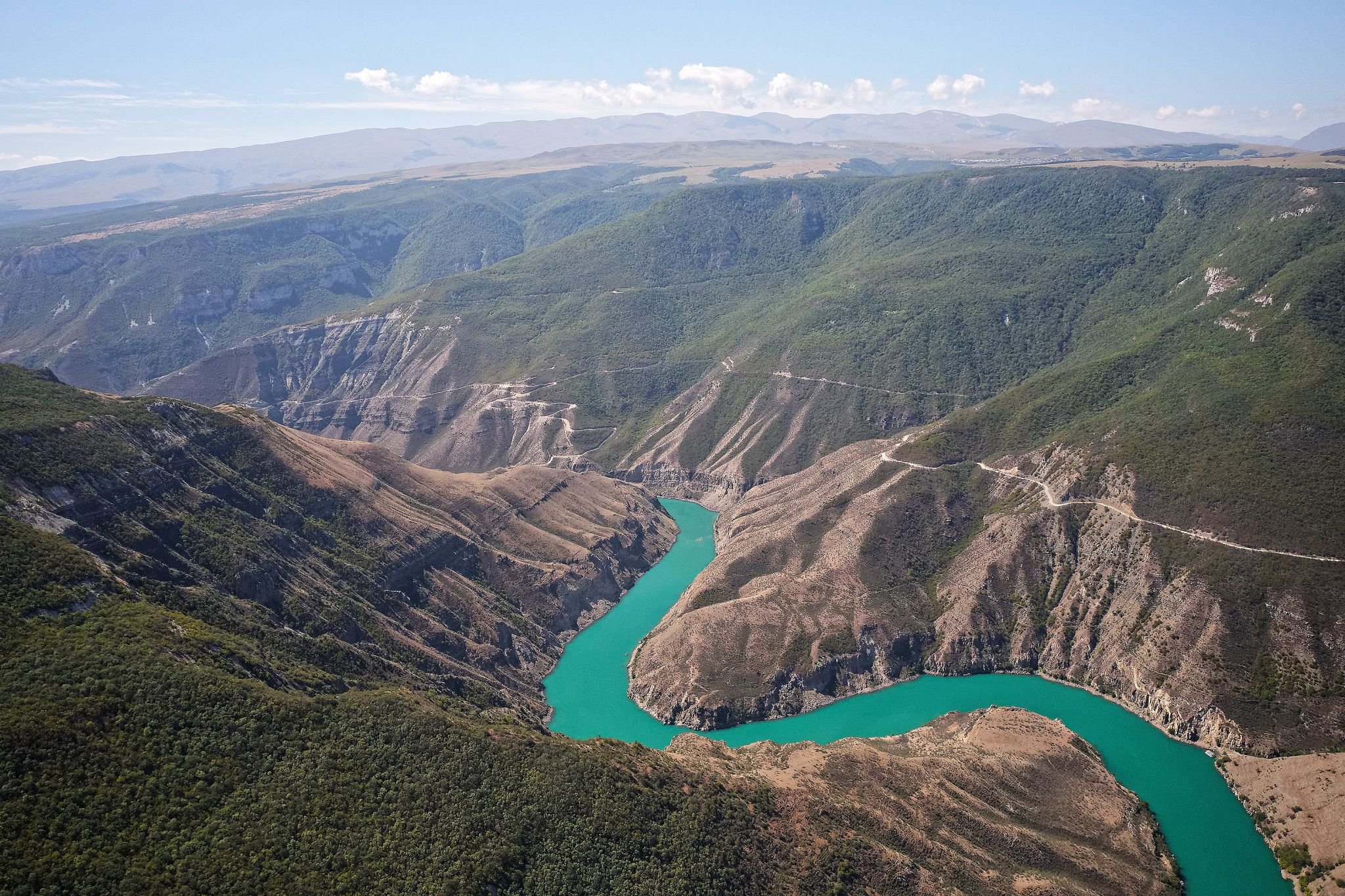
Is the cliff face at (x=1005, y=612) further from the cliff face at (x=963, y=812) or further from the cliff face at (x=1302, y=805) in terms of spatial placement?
the cliff face at (x=963, y=812)

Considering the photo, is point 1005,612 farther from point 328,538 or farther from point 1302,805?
point 328,538

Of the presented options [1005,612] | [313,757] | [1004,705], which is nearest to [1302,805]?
[1004,705]

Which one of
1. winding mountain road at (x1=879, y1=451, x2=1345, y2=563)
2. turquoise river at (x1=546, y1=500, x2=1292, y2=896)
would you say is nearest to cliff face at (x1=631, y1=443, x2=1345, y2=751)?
winding mountain road at (x1=879, y1=451, x2=1345, y2=563)

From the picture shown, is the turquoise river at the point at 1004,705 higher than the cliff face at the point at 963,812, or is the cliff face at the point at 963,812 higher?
the cliff face at the point at 963,812

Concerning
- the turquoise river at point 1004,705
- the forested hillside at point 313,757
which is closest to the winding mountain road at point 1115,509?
the turquoise river at point 1004,705

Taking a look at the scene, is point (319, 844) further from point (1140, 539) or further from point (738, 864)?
point (1140, 539)

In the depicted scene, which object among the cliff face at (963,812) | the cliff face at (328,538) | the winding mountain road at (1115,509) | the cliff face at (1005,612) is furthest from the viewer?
the winding mountain road at (1115,509)

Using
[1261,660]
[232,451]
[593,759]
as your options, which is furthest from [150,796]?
[1261,660]
